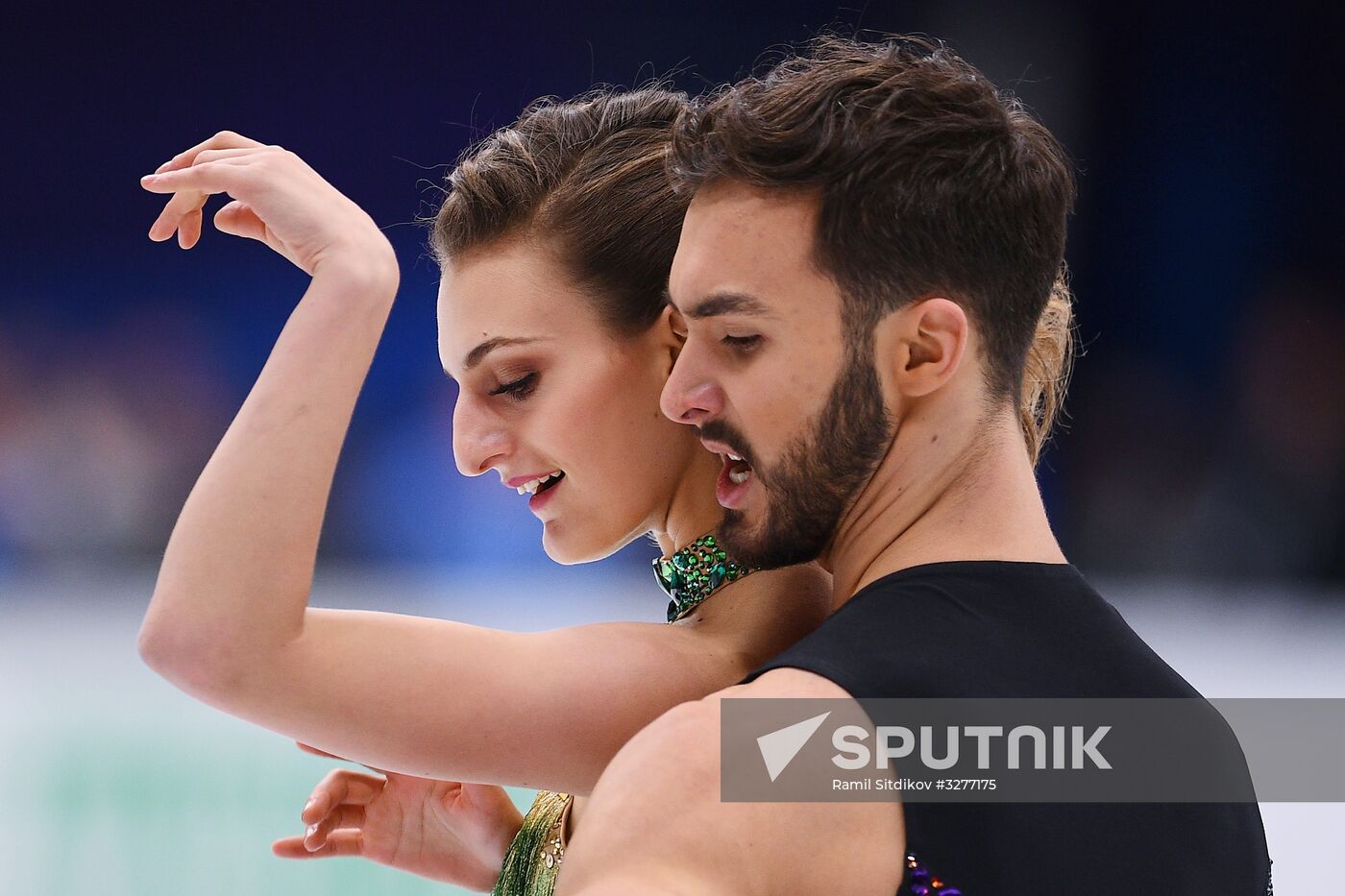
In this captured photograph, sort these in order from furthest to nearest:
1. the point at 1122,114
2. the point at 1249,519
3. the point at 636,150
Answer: the point at 1122,114 < the point at 1249,519 < the point at 636,150

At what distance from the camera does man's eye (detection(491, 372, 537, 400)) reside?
1672mm

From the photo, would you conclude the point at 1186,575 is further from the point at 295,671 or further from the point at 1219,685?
the point at 295,671

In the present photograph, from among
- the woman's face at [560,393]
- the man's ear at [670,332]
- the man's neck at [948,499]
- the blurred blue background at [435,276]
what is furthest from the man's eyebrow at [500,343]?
the blurred blue background at [435,276]

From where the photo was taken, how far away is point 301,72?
7.22m

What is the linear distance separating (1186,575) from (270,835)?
14.9 ft

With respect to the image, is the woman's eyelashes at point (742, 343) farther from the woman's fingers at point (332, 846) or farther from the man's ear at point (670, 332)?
the woman's fingers at point (332, 846)

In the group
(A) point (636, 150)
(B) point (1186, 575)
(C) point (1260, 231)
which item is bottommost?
(A) point (636, 150)

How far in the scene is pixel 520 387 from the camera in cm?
168

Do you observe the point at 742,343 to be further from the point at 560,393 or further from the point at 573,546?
the point at 573,546

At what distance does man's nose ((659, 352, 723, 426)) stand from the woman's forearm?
0.31m

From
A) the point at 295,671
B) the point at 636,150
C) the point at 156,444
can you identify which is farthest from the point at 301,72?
the point at 295,671

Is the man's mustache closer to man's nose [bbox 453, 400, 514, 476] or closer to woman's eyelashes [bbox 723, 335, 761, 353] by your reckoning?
woman's eyelashes [bbox 723, 335, 761, 353]

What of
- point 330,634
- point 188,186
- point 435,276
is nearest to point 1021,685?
point 330,634

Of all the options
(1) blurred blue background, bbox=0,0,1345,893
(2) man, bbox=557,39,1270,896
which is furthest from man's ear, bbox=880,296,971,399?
(1) blurred blue background, bbox=0,0,1345,893
